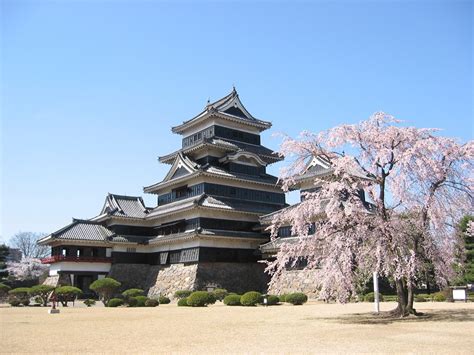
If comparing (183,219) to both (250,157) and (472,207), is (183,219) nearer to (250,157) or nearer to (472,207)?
(250,157)

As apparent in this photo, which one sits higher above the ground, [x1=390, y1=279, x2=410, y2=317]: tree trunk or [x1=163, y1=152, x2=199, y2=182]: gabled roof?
[x1=163, y1=152, x2=199, y2=182]: gabled roof

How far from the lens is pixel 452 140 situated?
A: 19.6 metres

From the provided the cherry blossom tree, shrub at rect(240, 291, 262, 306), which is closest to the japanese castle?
shrub at rect(240, 291, 262, 306)

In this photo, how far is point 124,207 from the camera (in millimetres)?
51312

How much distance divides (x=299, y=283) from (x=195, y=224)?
11410 millimetres

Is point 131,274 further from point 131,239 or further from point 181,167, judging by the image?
point 181,167

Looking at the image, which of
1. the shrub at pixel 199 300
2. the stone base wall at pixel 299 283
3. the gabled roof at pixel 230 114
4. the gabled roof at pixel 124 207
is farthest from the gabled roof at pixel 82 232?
the stone base wall at pixel 299 283

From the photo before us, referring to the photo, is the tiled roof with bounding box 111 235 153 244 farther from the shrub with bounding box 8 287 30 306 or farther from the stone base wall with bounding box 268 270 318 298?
the stone base wall with bounding box 268 270 318 298

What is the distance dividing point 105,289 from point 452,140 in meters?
27.5

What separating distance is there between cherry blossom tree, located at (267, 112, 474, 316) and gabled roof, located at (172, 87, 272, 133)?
27770 mm

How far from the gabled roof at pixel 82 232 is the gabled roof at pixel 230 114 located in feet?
45.5

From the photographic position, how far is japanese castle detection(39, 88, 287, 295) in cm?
4197

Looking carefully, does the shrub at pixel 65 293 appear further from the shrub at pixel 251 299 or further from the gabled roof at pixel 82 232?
the shrub at pixel 251 299

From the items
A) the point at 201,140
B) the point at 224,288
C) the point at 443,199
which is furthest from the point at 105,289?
the point at 443,199
